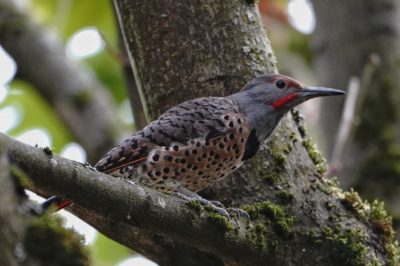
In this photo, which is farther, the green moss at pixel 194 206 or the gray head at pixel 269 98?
the gray head at pixel 269 98

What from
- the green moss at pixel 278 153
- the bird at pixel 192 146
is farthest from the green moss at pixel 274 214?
the green moss at pixel 278 153

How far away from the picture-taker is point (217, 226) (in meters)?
3.28

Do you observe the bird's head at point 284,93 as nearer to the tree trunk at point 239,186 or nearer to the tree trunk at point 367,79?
the tree trunk at point 239,186

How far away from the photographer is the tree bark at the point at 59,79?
6227 mm

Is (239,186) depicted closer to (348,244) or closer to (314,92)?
(348,244)

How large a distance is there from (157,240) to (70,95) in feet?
8.93

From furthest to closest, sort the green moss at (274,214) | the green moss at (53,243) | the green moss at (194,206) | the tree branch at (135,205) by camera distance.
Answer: the green moss at (274,214), the green moss at (194,206), the tree branch at (135,205), the green moss at (53,243)

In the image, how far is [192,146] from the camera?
151 inches

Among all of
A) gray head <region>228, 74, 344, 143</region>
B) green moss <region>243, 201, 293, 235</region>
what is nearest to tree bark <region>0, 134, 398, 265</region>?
green moss <region>243, 201, 293, 235</region>

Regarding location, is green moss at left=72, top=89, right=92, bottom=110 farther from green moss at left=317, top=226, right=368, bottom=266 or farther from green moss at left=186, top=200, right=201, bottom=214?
green moss at left=186, top=200, right=201, bottom=214

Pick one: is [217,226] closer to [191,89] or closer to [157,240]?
[157,240]

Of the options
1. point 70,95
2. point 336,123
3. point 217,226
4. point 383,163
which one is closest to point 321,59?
point 336,123

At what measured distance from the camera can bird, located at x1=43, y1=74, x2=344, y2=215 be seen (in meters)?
3.79

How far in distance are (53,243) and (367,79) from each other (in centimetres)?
412
